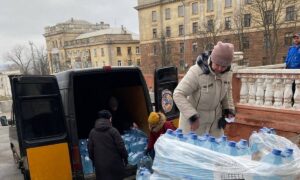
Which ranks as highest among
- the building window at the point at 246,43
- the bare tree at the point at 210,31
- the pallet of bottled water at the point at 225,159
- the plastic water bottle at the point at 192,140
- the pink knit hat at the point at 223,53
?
the bare tree at the point at 210,31

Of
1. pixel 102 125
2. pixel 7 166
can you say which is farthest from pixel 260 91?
pixel 7 166

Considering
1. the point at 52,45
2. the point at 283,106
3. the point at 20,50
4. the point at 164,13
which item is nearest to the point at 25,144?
the point at 283,106

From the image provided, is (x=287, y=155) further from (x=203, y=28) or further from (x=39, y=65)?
(x=39, y=65)

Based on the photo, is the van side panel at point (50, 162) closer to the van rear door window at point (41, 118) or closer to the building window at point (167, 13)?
the van rear door window at point (41, 118)

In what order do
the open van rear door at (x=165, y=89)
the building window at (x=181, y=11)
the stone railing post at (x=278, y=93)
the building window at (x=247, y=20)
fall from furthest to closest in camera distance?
the building window at (x=181, y=11), the building window at (x=247, y=20), the stone railing post at (x=278, y=93), the open van rear door at (x=165, y=89)

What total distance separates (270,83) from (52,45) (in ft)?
326

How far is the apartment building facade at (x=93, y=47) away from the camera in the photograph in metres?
74.7

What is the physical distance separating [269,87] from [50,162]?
4.26 metres

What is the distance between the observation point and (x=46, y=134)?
3.77 meters

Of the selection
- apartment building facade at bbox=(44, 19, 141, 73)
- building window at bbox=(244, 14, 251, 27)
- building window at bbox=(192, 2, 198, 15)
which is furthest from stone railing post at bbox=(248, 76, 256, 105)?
apartment building facade at bbox=(44, 19, 141, 73)

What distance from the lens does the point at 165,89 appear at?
511 centimetres

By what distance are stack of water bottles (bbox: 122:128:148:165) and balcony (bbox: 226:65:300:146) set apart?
2.14 m

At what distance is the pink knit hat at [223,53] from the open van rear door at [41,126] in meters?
2.09

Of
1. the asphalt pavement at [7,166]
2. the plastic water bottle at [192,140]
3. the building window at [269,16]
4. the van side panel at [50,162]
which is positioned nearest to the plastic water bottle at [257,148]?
the plastic water bottle at [192,140]
